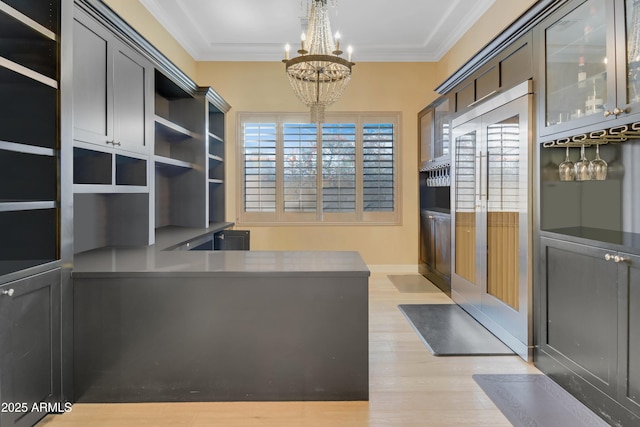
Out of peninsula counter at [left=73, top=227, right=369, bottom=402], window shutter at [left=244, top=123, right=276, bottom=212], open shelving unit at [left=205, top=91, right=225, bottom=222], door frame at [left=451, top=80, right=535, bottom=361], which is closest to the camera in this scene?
peninsula counter at [left=73, top=227, right=369, bottom=402]

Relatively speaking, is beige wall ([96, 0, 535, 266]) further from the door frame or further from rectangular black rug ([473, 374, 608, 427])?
rectangular black rug ([473, 374, 608, 427])

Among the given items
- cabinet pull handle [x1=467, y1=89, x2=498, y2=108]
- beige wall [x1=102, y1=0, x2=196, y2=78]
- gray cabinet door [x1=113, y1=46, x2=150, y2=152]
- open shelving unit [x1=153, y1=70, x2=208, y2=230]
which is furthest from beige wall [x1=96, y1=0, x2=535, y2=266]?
gray cabinet door [x1=113, y1=46, x2=150, y2=152]

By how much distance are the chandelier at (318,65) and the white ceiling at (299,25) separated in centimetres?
140

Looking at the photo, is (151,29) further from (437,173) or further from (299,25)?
(437,173)

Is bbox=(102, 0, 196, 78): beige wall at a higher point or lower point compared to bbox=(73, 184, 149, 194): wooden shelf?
higher

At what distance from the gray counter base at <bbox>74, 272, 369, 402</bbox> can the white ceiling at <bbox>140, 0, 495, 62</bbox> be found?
9.91 feet

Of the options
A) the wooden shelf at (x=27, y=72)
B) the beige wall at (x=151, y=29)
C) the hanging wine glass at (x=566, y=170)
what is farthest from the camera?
the beige wall at (x=151, y=29)

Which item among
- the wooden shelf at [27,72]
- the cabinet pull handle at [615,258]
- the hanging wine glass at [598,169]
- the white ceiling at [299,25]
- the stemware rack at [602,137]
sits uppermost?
the white ceiling at [299,25]

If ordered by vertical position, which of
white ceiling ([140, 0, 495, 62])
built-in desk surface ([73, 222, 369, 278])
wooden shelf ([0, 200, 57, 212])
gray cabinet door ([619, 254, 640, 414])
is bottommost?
gray cabinet door ([619, 254, 640, 414])

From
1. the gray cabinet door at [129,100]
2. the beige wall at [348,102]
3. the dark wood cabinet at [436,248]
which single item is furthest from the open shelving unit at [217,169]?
the dark wood cabinet at [436,248]

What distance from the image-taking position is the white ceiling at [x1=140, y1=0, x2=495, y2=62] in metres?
4.14

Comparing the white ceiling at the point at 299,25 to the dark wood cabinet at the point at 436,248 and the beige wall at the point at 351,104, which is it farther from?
the dark wood cabinet at the point at 436,248

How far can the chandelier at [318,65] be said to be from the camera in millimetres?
2535

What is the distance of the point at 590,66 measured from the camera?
2176 mm
